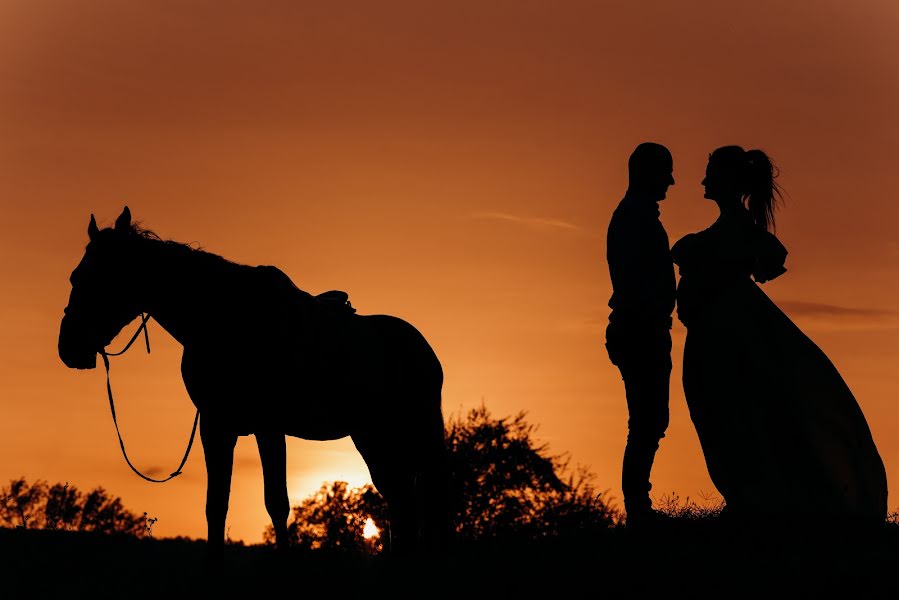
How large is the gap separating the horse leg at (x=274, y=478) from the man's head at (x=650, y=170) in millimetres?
4655

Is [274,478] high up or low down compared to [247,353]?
down

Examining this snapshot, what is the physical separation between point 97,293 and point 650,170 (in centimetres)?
595

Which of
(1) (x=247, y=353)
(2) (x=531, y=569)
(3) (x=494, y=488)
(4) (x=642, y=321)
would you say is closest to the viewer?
(2) (x=531, y=569)

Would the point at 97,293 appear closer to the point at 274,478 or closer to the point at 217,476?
the point at 217,476

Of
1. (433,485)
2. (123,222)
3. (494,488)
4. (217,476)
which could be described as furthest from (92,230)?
(494,488)

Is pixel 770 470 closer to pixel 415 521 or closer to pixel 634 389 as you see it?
pixel 634 389

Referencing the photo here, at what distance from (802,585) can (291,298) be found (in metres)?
6.81

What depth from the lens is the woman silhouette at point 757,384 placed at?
39.4 feet

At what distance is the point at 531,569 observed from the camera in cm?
1073

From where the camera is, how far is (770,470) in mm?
12109

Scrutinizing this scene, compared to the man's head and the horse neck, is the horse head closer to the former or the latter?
the horse neck

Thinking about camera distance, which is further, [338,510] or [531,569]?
[338,510]

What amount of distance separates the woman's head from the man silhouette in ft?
2.09

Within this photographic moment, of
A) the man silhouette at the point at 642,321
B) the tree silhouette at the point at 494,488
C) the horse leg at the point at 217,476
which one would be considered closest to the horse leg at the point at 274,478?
the horse leg at the point at 217,476
